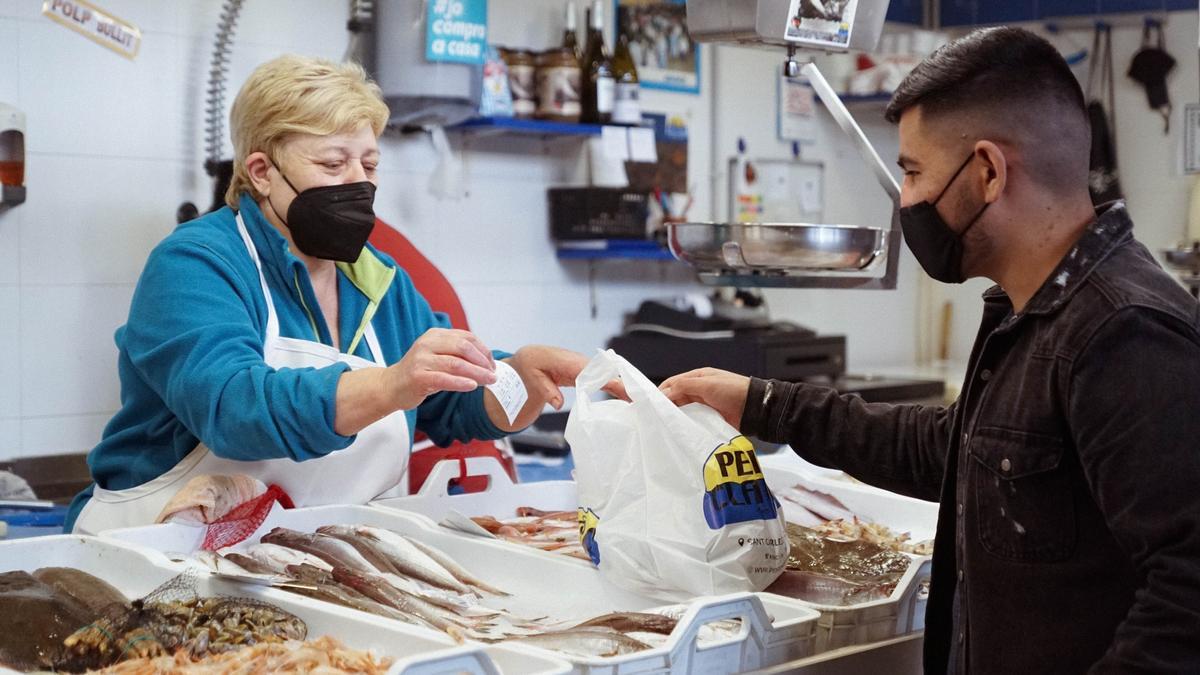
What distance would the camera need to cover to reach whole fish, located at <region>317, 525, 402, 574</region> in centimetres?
208

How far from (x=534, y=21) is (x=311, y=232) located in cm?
304

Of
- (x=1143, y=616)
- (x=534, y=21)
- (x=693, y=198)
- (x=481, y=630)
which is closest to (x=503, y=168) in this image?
(x=534, y=21)

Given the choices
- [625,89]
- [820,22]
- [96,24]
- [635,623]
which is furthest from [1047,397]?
[625,89]

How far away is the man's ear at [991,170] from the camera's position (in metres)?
1.66

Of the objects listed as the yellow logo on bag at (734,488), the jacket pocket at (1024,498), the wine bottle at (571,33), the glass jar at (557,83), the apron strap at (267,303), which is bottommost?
the yellow logo on bag at (734,488)

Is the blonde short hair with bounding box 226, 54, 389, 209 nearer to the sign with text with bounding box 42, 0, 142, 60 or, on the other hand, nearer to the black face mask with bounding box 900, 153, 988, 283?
the black face mask with bounding box 900, 153, 988, 283

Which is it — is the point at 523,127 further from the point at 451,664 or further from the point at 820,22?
the point at 451,664

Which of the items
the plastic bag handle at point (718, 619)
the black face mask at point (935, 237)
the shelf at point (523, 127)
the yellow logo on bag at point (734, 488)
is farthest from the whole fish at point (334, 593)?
the shelf at point (523, 127)

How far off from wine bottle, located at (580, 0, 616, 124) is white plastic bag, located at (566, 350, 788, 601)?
131 inches

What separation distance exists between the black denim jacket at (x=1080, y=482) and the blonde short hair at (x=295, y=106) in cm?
131

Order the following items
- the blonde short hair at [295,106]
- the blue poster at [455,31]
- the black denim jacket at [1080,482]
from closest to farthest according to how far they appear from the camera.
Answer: the black denim jacket at [1080,482] → the blonde short hair at [295,106] → the blue poster at [455,31]

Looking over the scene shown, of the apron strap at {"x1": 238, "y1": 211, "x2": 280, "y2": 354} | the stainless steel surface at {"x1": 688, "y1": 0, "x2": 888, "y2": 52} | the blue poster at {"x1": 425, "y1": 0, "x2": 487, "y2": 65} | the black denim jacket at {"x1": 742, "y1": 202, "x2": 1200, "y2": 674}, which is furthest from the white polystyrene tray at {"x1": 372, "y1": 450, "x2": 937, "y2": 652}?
the blue poster at {"x1": 425, "y1": 0, "x2": 487, "y2": 65}

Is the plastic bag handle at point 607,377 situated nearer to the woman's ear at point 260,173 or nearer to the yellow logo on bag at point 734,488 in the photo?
the yellow logo on bag at point 734,488

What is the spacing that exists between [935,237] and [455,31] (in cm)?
304
